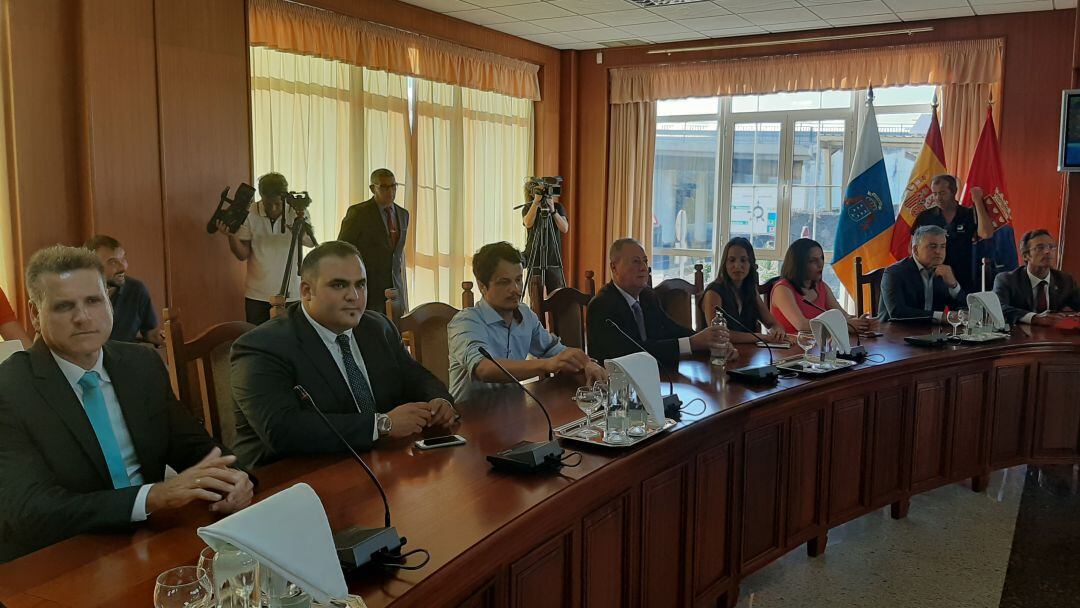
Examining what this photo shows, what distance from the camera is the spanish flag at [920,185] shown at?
233 inches

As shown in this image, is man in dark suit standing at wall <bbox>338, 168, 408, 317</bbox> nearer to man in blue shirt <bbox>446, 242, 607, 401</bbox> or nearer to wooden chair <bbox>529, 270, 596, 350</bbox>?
wooden chair <bbox>529, 270, 596, 350</bbox>

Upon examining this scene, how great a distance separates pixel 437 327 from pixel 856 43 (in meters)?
4.87

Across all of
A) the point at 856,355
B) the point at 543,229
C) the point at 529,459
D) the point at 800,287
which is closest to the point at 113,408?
the point at 529,459

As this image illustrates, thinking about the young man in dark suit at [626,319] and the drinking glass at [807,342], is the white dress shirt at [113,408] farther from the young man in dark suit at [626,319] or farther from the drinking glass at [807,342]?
the drinking glass at [807,342]

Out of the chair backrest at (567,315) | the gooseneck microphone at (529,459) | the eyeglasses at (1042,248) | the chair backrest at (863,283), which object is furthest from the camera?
the chair backrest at (863,283)

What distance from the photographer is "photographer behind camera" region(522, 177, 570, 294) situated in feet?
21.4

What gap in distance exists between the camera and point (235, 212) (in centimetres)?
444

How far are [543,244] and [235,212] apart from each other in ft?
9.00

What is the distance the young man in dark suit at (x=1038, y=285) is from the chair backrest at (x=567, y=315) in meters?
2.29

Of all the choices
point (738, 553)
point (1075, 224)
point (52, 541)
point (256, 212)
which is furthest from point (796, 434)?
point (1075, 224)

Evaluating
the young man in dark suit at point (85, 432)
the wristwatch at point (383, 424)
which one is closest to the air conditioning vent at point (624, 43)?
the wristwatch at point (383, 424)

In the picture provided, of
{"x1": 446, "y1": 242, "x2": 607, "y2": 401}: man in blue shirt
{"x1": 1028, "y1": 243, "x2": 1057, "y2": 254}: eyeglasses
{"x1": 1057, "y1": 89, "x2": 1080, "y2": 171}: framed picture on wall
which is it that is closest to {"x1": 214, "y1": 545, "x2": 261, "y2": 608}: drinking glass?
{"x1": 446, "y1": 242, "x2": 607, "y2": 401}: man in blue shirt

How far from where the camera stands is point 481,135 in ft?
22.7

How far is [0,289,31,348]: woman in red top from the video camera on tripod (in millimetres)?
1135
